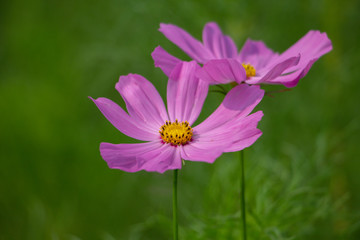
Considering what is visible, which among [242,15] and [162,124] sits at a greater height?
[242,15]

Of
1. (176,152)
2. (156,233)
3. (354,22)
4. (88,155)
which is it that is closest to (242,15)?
(354,22)

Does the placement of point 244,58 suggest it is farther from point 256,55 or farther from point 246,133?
point 246,133

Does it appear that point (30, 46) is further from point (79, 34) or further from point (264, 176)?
point (264, 176)

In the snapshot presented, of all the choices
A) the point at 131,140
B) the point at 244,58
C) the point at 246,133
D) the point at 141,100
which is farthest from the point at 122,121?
the point at 131,140

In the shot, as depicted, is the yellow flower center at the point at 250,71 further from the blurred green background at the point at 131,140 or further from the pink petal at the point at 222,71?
the blurred green background at the point at 131,140

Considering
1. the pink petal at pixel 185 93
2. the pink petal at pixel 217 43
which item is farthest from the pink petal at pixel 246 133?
the pink petal at pixel 217 43

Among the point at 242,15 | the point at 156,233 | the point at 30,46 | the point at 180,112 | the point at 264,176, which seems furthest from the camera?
the point at 30,46

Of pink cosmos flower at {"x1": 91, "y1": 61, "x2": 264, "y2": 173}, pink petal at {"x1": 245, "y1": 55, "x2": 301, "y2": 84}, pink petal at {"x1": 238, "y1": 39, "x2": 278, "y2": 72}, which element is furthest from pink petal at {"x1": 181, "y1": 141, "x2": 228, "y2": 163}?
pink petal at {"x1": 238, "y1": 39, "x2": 278, "y2": 72}
